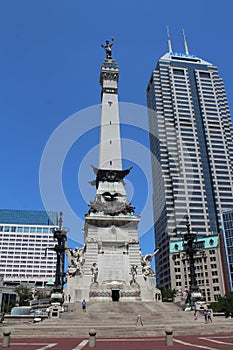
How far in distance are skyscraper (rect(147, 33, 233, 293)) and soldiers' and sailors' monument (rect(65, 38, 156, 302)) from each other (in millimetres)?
50253

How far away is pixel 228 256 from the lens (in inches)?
2881

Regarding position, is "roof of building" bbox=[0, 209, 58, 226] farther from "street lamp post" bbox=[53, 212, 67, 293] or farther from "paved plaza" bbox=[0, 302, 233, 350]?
"paved plaza" bbox=[0, 302, 233, 350]

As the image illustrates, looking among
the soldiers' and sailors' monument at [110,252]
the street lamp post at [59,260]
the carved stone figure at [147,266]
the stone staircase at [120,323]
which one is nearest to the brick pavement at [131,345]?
the stone staircase at [120,323]

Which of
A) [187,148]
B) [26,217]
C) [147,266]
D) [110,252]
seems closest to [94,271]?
[110,252]

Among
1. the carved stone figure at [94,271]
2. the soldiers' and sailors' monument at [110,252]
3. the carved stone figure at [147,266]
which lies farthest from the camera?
the carved stone figure at [147,266]

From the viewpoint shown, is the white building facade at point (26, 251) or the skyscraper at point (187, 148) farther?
the white building facade at point (26, 251)

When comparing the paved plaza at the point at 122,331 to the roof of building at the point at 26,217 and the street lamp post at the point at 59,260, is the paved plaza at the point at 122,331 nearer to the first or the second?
the street lamp post at the point at 59,260

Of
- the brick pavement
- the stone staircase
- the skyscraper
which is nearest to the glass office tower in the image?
the skyscraper

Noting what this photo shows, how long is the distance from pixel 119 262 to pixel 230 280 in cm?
4645

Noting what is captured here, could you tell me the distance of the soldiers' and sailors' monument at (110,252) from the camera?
34031 millimetres

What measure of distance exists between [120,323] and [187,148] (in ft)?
288

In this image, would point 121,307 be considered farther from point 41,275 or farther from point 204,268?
point 41,275

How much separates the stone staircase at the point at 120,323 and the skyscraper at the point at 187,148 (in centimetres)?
5682

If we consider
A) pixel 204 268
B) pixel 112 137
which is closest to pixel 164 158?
pixel 204 268
